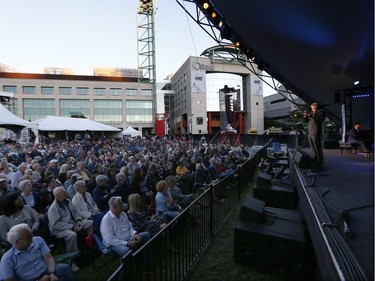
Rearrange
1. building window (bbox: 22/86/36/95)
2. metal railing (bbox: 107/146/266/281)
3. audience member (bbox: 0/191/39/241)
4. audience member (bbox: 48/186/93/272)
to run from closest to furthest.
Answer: metal railing (bbox: 107/146/266/281)
audience member (bbox: 0/191/39/241)
audience member (bbox: 48/186/93/272)
building window (bbox: 22/86/36/95)

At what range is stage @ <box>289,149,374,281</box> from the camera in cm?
188

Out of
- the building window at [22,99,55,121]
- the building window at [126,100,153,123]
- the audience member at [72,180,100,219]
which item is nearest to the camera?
the audience member at [72,180,100,219]

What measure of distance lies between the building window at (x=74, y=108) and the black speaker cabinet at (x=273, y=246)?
58.0 m

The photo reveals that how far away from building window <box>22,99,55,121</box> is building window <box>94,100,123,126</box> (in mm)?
10337

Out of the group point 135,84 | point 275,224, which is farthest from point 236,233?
point 135,84

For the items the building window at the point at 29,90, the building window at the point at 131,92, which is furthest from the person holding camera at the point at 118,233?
the building window at the point at 29,90

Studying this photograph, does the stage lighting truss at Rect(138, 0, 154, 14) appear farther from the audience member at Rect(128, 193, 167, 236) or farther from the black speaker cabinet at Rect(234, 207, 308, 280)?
the black speaker cabinet at Rect(234, 207, 308, 280)

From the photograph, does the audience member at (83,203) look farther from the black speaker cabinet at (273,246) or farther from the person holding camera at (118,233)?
the black speaker cabinet at (273,246)

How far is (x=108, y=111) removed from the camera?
57438 mm

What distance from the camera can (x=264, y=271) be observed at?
3578mm

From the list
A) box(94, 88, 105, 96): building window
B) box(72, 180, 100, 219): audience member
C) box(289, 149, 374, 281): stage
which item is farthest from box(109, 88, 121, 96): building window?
box(289, 149, 374, 281): stage

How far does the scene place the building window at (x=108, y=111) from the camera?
56.9 meters

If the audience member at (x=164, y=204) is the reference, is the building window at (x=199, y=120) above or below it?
above

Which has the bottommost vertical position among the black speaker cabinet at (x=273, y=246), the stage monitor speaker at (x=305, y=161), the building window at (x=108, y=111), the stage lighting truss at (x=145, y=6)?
the black speaker cabinet at (x=273, y=246)
